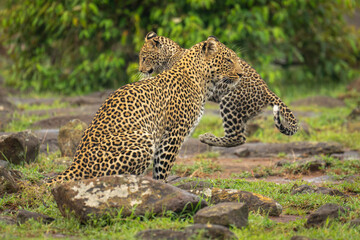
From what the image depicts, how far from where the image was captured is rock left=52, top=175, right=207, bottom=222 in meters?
5.21

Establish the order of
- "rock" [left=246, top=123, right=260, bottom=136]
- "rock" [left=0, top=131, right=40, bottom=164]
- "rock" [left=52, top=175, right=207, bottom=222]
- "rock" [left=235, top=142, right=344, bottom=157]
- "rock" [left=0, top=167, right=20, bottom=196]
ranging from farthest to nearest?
"rock" [left=246, top=123, right=260, bottom=136], "rock" [left=235, top=142, right=344, bottom=157], "rock" [left=0, top=131, right=40, bottom=164], "rock" [left=0, top=167, right=20, bottom=196], "rock" [left=52, top=175, right=207, bottom=222]

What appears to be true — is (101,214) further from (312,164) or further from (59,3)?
(59,3)

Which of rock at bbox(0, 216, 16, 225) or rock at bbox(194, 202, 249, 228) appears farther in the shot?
rock at bbox(0, 216, 16, 225)

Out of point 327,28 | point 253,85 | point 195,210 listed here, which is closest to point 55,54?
point 327,28

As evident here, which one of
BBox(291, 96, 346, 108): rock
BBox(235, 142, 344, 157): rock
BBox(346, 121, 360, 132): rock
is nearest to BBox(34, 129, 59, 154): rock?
BBox(235, 142, 344, 157): rock

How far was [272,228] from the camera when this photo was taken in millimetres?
5355

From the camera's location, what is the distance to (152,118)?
255 inches

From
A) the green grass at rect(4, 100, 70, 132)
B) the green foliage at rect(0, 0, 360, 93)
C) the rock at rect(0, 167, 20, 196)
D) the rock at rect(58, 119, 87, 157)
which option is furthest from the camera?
the green foliage at rect(0, 0, 360, 93)

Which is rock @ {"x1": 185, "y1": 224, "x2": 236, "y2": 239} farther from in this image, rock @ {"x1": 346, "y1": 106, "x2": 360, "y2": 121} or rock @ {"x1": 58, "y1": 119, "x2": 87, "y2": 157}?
rock @ {"x1": 346, "y1": 106, "x2": 360, "y2": 121}

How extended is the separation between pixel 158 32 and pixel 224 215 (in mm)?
11714

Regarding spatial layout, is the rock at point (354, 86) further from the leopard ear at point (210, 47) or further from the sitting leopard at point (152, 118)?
the leopard ear at point (210, 47)

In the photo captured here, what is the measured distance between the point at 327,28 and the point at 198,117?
47.3 ft

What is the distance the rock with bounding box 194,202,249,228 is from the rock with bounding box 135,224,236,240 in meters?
0.27

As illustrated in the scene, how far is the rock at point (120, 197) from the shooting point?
17.1 ft
